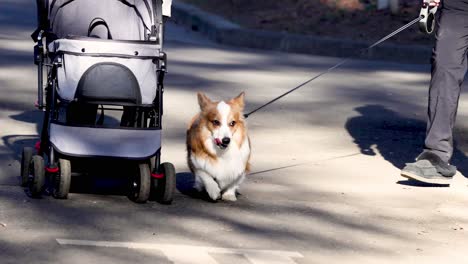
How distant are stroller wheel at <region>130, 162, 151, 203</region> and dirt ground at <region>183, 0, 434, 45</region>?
8.79m

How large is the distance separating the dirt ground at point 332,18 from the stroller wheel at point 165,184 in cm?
872

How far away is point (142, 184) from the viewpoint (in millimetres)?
7527

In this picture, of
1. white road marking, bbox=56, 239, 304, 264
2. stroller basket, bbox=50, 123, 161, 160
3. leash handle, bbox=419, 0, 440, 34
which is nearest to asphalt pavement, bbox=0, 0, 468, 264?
white road marking, bbox=56, 239, 304, 264

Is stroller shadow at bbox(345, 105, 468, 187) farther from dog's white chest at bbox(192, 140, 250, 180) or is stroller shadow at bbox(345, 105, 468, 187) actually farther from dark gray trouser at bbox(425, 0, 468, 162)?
dog's white chest at bbox(192, 140, 250, 180)

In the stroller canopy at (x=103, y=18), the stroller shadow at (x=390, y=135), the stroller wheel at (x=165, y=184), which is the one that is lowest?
the stroller shadow at (x=390, y=135)

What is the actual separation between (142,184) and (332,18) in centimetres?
1001

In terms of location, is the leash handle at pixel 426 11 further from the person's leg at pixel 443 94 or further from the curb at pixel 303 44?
the curb at pixel 303 44

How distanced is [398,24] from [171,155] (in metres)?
7.96

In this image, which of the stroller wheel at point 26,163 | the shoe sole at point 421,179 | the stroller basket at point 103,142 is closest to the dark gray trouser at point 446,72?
the shoe sole at point 421,179

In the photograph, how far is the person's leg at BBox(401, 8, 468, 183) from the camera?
8.60m

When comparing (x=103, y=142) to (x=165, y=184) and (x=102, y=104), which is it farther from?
(x=165, y=184)

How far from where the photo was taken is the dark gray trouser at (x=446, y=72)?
8594 mm

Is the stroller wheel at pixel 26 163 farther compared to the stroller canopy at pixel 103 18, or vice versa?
the stroller canopy at pixel 103 18

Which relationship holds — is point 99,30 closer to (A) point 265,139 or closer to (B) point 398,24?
(A) point 265,139
